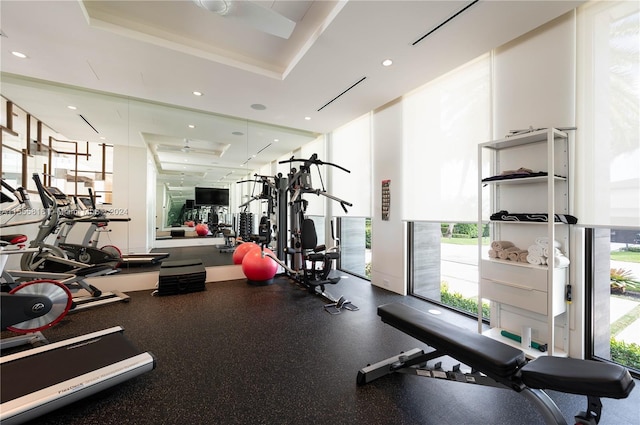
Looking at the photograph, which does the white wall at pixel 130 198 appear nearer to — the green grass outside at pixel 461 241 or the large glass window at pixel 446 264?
the large glass window at pixel 446 264

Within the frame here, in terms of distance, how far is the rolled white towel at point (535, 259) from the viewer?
7.15 ft

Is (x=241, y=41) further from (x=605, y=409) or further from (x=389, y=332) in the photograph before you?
(x=605, y=409)

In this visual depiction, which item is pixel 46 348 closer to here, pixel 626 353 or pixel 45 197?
pixel 45 197

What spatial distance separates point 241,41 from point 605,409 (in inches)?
177

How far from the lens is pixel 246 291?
Result: 13.2ft

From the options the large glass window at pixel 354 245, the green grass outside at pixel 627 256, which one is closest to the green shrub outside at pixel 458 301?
the green grass outside at pixel 627 256

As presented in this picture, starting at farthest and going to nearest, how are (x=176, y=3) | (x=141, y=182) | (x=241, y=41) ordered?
(x=141, y=182) → (x=241, y=41) → (x=176, y=3)

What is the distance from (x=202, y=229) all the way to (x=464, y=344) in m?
5.29

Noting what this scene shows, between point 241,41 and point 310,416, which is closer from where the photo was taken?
point 310,416

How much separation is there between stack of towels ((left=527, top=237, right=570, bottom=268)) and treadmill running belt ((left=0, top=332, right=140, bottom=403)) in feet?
11.0

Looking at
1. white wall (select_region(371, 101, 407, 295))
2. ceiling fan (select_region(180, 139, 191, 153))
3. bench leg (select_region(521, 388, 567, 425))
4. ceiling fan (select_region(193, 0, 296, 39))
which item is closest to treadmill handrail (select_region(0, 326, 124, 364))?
ceiling fan (select_region(193, 0, 296, 39))

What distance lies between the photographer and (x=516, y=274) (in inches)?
89.4

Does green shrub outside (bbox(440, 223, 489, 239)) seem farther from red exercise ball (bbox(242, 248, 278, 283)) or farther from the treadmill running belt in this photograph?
the treadmill running belt

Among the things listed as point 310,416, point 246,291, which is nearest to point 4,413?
point 310,416
